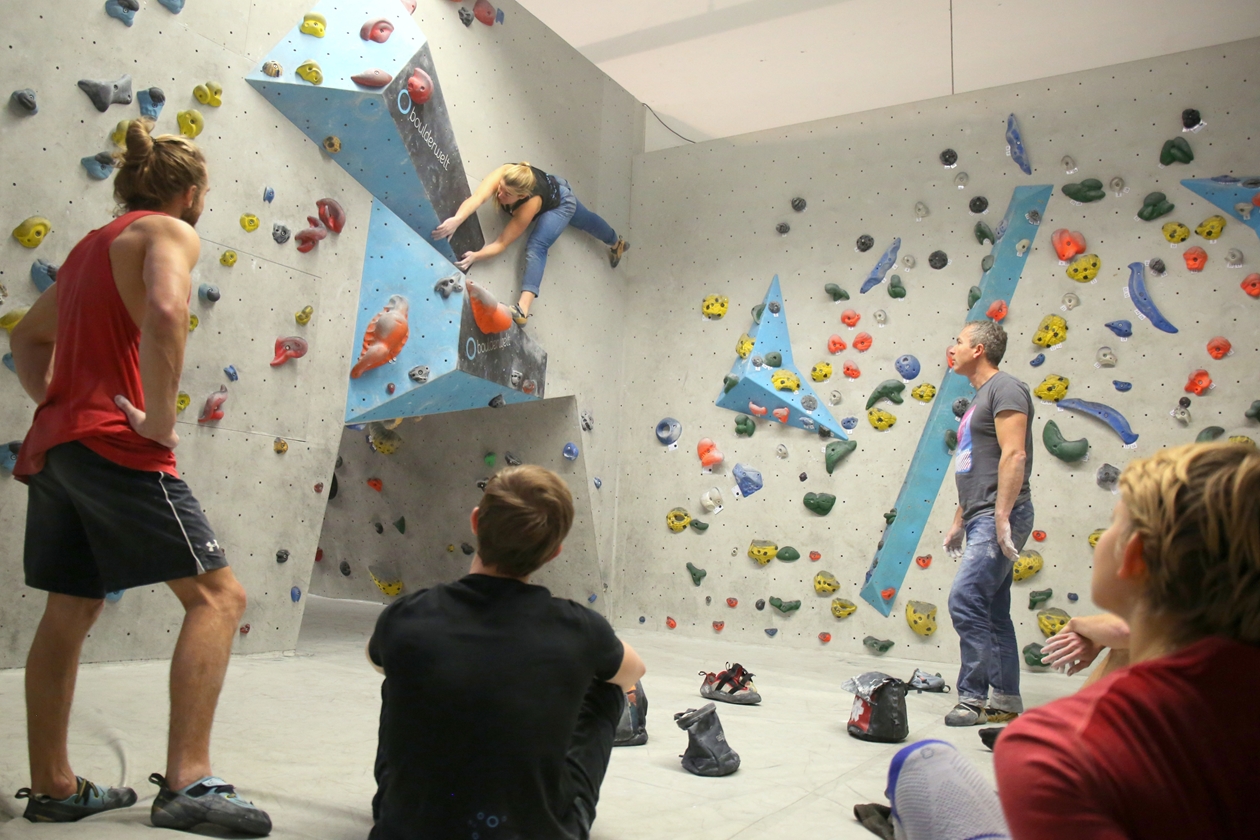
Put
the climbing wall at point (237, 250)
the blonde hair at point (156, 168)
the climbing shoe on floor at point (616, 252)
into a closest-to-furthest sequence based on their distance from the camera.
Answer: the blonde hair at point (156, 168) → the climbing wall at point (237, 250) → the climbing shoe on floor at point (616, 252)

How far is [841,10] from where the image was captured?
466 cm

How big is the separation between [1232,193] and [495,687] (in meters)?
4.94

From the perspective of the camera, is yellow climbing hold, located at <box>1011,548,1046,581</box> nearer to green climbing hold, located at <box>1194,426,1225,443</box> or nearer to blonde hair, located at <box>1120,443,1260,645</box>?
green climbing hold, located at <box>1194,426,1225,443</box>

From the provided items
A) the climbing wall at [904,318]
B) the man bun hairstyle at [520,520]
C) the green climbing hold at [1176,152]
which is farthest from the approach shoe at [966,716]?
the green climbing hold at [1176,152]

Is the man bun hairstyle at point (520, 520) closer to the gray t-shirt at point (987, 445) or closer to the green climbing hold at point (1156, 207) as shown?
the gray t-shirt at point (987, 445)

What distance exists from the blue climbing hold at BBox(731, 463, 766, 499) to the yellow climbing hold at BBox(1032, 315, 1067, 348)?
69.3 inches

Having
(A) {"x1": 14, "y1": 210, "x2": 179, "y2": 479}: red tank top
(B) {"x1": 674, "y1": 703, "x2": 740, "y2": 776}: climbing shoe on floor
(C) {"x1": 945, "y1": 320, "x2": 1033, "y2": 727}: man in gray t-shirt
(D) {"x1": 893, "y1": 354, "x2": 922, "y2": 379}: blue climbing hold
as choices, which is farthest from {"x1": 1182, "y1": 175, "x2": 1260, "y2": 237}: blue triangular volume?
(A) {"x1": 14, "y1": 210, "x2": 179, "y2": 479}: red tank top

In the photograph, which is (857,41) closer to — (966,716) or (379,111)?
(379,111)

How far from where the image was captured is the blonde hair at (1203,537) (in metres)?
0.79

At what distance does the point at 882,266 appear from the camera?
5551 mm

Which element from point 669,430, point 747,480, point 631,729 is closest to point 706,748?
point 631,729

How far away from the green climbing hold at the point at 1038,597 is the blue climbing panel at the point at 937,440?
25.3 inches

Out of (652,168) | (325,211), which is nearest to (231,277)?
(325,211)

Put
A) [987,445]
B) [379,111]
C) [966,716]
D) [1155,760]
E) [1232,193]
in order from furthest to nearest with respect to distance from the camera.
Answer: [1232,193] → [379,111] → [987,445] → [966,716] → [1155,760]
